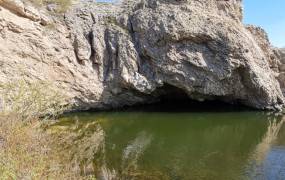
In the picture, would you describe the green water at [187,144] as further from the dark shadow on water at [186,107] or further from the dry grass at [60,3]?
the dry grass at [60,3]

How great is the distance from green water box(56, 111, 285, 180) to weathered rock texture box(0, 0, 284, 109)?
1.94m

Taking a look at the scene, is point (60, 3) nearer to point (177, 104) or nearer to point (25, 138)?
point (177, 104)

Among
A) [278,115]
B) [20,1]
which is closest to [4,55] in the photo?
[20,1]

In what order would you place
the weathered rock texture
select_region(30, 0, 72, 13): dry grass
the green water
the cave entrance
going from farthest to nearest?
the cave entrance → select_region(30, 0, 72, 13): dry grass → the weathered rock texture → the green water

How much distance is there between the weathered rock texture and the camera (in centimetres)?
2703

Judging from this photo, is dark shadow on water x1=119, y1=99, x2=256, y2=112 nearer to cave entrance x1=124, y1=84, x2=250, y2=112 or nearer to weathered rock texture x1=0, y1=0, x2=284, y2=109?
cave entrance x1=124, y1=84, x2=250, y2=112

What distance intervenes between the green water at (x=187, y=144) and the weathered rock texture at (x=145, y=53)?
6.37 ft

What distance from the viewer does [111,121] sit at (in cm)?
2486

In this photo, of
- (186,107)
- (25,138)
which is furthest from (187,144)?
(25,138)

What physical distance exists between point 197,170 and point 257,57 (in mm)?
18974

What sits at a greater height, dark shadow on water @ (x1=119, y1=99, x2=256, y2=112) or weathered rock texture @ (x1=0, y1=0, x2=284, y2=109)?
weathered rock texture @ (x1=0, y1=0, x2=284, y2=109)

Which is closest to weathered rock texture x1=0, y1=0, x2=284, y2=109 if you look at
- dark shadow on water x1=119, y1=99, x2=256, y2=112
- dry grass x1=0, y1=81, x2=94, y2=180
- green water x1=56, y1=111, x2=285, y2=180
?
dark shadow on water x1=119, y1=99, x2=256, y2=112

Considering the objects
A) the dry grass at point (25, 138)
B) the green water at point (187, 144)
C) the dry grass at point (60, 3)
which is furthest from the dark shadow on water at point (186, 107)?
the dry grass at point (25, 138)

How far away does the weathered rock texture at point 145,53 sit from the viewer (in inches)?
1064
